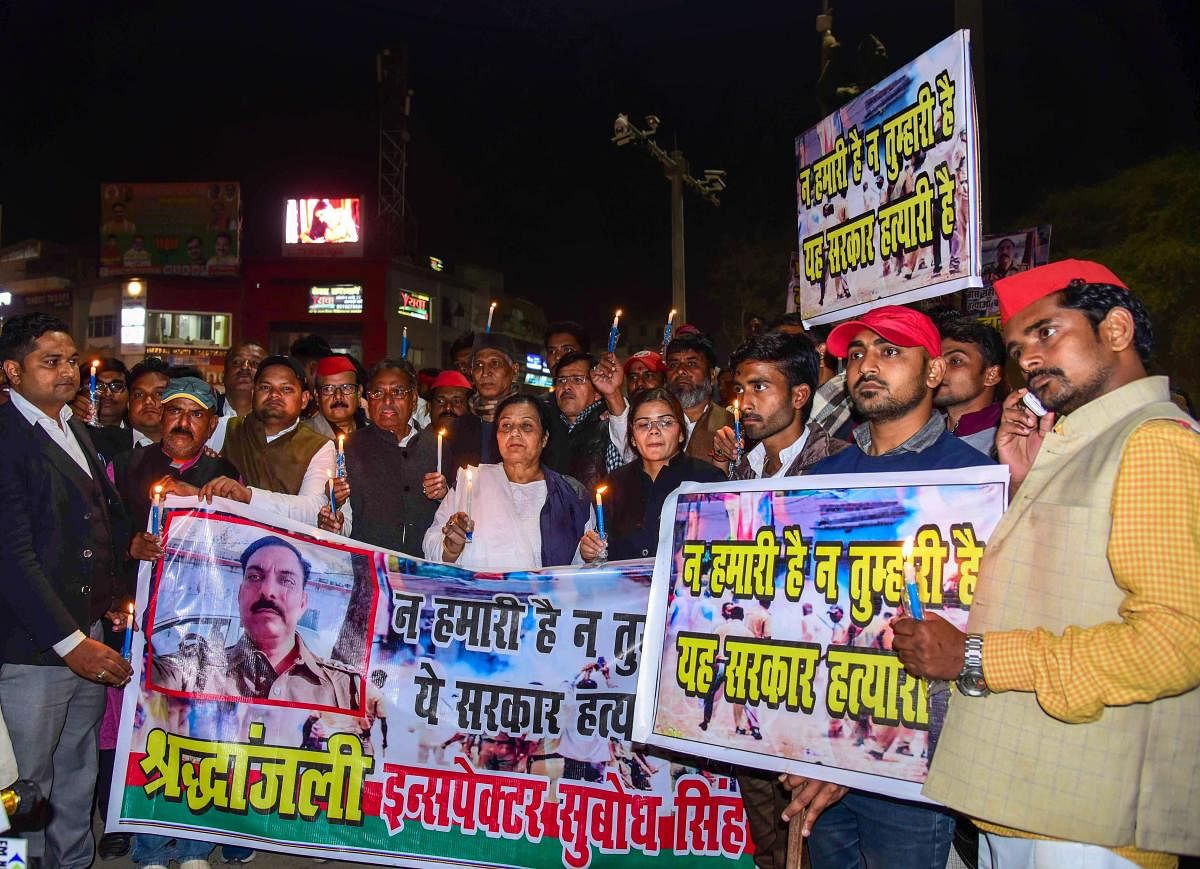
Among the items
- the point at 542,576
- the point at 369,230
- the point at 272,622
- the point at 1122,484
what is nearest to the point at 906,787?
the point at 1122,484

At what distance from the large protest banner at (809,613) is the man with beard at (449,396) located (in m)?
3.67

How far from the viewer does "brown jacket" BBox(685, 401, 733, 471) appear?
20.1 ft

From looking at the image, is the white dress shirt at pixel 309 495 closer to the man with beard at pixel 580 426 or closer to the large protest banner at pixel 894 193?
the man with beard at pixel 580 426

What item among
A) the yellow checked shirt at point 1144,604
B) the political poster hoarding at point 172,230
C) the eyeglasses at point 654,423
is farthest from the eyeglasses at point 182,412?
the political poster hoarding at point 172,230

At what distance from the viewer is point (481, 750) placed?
13.5ft

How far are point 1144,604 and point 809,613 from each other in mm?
1106

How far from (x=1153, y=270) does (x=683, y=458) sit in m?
19.2

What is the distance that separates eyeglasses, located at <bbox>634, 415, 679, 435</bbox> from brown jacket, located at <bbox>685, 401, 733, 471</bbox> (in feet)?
3.57

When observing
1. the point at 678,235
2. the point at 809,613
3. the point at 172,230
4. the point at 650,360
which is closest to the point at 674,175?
the point at 678,235

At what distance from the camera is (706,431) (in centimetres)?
623

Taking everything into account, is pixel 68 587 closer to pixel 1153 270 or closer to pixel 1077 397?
pixel 1077 397

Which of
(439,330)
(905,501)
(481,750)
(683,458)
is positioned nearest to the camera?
(905,501)

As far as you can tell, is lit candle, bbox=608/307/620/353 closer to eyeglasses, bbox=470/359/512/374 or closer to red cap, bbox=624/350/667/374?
eyeglasses, bbox=470/359/512/374

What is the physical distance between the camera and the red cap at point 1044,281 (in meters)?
2.50
